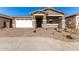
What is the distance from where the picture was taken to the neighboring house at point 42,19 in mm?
4199

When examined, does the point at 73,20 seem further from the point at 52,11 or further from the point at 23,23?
the point at 23,23

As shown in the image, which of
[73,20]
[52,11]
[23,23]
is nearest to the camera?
[73,20]

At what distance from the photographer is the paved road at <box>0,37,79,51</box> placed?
4.06 metres

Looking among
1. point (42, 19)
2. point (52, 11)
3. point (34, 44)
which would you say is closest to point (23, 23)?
point (42, 19)

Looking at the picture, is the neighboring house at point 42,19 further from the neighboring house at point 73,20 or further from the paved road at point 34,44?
the paved road at point 34,44

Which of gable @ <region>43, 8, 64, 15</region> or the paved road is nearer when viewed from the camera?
the paved road

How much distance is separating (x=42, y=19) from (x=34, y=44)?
2.54 feet

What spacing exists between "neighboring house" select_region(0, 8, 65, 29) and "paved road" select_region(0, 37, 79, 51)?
413 millimetres

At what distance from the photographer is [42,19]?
4305 mm

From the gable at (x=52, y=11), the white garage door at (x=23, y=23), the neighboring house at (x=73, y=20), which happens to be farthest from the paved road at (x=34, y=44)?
the gable at (x=52, y=11)

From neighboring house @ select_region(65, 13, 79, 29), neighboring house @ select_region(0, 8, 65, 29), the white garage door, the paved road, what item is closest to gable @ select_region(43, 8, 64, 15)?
neighboring house @ select_region(0, 8, 65, 29)

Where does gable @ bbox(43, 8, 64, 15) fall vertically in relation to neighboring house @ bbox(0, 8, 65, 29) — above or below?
above

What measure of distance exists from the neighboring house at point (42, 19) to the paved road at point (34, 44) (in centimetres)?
41

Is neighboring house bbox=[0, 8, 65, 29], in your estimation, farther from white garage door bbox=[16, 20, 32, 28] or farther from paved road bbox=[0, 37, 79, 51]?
paved road bbox=[0, 37, 79, 51]
